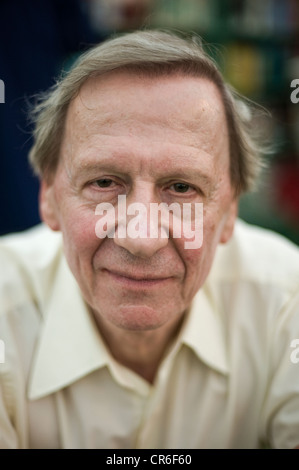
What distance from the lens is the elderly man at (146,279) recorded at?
104cm

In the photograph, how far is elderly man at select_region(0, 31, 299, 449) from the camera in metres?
1.04

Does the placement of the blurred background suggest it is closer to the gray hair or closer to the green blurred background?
the green blurred background

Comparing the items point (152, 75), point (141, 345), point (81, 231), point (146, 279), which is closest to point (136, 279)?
point (146, 279)

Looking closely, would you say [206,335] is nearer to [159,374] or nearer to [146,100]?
[159,374]


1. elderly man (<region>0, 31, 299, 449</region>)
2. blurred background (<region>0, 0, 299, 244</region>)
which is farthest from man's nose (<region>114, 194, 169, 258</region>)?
blurred background (<region>0, 0, 299, 244</region>)

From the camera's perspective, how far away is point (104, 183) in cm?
109

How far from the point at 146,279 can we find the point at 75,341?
13.2 inches

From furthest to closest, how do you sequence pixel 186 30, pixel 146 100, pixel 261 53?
pixel 261 53 < pixel 186 30 < pixel 146 100

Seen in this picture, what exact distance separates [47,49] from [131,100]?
5.74 ft

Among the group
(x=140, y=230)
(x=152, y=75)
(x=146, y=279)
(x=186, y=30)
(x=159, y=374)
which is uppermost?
(x=152, y=75)

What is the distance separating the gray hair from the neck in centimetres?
41

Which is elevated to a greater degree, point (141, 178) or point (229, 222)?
point (141, 178)

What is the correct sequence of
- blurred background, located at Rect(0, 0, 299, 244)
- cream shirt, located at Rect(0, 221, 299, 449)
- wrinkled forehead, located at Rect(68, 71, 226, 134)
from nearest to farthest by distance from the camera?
1. wrinkled forehead, located at Rect(68, 71, 226, 134)
2. cream shirt, located at Rect(0, 221, 299, 449)
3. blurred background, located at Rect(0, 0, 299, 244)

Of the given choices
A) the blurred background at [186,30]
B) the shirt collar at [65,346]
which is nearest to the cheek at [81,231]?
the shirt collar at [65,346]
